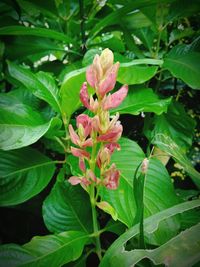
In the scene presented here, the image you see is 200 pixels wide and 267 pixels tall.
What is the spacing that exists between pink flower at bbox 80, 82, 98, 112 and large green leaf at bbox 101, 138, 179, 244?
204 millimetres

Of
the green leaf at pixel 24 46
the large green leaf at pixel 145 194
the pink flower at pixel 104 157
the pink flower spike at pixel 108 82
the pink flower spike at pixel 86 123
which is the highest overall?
the green leaf at pixel 24 46

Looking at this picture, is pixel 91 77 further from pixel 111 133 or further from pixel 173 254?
pixel 173 254

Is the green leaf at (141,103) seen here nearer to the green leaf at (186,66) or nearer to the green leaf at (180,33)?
the green leaf at (186,66)

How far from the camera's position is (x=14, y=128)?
58 cm

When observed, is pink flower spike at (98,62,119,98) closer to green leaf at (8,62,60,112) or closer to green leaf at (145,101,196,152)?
green leaf at (8,62,60,112)

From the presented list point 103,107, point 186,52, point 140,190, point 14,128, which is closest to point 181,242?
point 140,190

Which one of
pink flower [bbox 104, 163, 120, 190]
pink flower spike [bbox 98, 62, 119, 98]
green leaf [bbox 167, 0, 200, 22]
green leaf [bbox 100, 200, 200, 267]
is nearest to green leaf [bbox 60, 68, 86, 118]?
pink flower spike [bbox 98, 62, 119, 98]

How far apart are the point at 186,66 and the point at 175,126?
0.20 m

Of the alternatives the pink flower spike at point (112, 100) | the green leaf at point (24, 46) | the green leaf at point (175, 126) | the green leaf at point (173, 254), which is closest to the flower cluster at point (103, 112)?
the pink flower spike at point (112, 100)

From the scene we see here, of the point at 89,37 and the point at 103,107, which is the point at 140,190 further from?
the point at 89,37

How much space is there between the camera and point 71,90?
25.1 inches

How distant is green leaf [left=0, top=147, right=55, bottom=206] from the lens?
644mm

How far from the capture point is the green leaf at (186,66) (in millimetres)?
813

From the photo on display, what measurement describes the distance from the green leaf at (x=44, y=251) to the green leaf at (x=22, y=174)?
0.38ft
